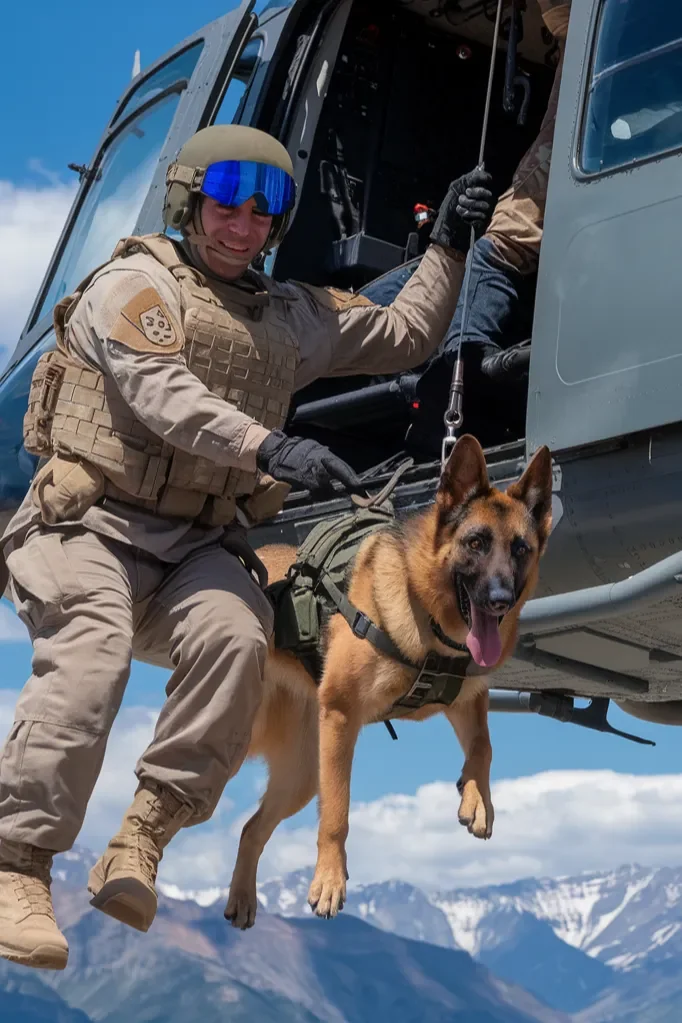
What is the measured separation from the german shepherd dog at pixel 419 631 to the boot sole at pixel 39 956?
0.76m

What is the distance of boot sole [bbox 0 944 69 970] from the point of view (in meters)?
3.61

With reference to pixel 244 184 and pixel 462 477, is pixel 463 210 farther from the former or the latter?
pixel 462 477

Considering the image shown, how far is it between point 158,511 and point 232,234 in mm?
799

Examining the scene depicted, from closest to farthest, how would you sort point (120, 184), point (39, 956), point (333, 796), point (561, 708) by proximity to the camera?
1. point (39, 956)
2. point (333, 796)
3. point (561, 708)
4. point (120, 184)

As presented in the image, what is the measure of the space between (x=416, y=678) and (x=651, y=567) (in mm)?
822

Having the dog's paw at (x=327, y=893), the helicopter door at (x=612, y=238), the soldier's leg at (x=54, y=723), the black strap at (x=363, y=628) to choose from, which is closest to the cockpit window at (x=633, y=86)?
the helicopter door at (x=612, y=238)

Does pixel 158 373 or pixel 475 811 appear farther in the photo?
pixel 475 811

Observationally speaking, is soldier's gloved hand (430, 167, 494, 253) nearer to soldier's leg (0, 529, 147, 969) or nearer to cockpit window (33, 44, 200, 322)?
soldier's leg (0, 529, 147, 969)

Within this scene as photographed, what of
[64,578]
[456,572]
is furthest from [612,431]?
[64,578]

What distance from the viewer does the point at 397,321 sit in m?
4.81

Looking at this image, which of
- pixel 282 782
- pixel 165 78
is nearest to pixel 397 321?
pixel 282 782

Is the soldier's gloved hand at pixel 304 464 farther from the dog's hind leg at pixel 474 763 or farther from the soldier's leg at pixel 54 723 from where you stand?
the dog's hind leg at pixel 474 763

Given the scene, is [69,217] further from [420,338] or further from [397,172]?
[420,338]

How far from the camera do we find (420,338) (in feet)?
16.0
